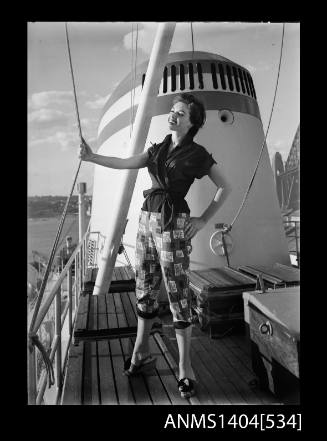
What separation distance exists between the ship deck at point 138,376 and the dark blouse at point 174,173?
0.78m

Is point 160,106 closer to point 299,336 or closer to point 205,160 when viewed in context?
point 205,160

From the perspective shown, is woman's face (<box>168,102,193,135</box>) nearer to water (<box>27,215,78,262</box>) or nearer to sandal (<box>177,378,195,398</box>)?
water (<box>27,215,78,262</box>)

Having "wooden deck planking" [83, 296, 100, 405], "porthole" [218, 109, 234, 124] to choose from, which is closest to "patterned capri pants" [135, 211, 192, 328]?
"wooden deck planking" [83, 296, 100, 405]

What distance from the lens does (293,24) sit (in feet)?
5.68

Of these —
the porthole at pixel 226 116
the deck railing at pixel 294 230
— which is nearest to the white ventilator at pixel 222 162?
the porthole at pixel 226 116

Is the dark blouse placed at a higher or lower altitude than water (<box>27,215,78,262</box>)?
higher

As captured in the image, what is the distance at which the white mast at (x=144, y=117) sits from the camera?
1704 millimetres

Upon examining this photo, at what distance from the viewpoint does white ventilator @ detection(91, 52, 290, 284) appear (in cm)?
315

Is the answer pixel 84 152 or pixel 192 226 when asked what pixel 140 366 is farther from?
pixel 84 152

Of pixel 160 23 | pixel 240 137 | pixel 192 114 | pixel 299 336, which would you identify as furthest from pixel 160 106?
pixel 299 336

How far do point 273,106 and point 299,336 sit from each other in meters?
1.37

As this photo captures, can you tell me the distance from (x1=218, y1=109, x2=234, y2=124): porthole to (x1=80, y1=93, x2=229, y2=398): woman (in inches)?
80.2

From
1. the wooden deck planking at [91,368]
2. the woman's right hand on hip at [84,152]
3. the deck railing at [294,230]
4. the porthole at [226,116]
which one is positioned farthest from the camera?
the porthole at [226,116]

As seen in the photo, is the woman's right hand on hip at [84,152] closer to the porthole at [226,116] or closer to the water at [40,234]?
the water at [40,234]
